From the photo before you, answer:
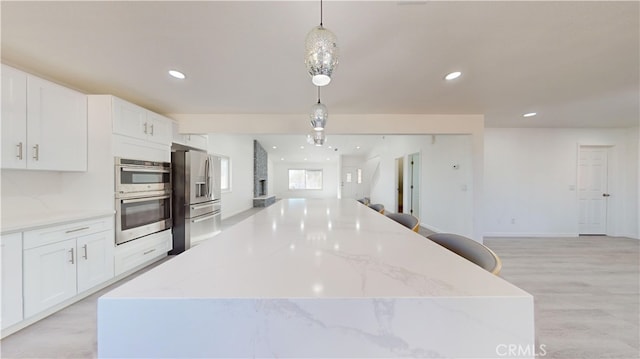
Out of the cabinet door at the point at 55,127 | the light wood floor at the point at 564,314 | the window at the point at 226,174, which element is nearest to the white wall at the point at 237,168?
the window at the point at 226,174

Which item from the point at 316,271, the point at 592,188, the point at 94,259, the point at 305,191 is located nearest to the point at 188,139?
the point at 94,259

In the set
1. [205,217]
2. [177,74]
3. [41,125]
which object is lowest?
[205,217]

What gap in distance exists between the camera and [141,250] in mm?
2891

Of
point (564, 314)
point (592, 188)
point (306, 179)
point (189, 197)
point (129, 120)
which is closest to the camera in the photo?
point (564, 314)

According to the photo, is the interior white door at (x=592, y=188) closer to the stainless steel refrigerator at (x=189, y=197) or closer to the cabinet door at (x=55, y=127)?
the stainless steel refrigerator at (x=189, y=197)

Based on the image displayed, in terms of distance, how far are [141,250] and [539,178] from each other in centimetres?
703

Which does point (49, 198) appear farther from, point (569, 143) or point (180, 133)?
point (569, 143)

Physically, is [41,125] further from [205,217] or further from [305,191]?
[305,191]

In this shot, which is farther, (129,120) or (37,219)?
(129,120)

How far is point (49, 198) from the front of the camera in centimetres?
244

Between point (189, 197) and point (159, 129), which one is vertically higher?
point (159, 129)

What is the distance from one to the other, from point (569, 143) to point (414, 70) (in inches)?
195

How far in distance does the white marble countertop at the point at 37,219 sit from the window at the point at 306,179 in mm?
10969

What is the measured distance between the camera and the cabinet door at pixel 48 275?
1.81 meters
